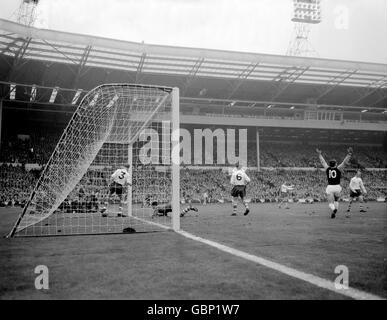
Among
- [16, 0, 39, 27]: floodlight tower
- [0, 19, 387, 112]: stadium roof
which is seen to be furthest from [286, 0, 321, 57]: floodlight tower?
[16, 0, 39, 27]: floodlight tower

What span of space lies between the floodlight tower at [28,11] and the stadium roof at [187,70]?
688cm

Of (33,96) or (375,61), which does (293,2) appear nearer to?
(375,61)

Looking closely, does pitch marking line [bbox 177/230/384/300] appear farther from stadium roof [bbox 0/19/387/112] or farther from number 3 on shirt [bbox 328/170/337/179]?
stadium roof [bbox 0/19/387/112]

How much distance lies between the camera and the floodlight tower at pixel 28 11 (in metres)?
35.1

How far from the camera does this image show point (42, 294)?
2.99m

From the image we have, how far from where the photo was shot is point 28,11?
116ft

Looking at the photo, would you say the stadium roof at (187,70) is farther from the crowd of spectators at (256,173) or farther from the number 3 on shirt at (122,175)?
the number 3 on shirt at (122,175)

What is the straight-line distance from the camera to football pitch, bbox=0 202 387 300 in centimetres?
295

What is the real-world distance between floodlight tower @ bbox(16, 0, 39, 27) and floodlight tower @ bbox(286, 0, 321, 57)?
26.7 metres
